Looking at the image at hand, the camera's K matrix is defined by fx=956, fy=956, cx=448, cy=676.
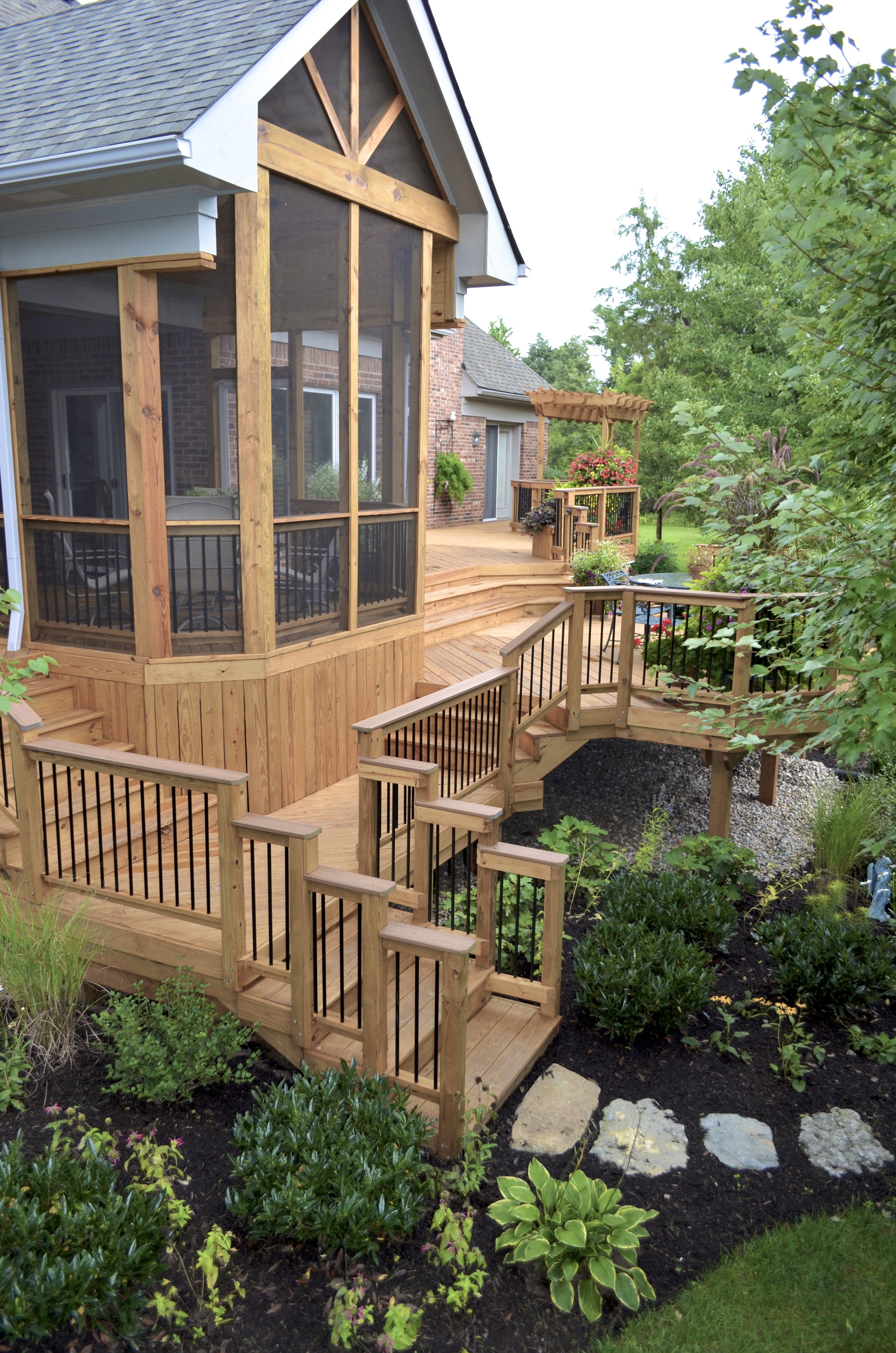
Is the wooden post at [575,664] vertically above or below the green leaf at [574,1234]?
above

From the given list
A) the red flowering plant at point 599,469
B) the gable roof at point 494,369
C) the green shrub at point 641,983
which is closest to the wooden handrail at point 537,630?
the green shrub at point 641,983

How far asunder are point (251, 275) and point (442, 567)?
6587 mm

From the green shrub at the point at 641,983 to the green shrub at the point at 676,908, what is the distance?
0.38 m

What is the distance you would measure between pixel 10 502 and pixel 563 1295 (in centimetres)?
563

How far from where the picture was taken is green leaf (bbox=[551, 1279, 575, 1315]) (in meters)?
3.34

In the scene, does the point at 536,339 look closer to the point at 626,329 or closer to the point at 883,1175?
the point at 626,329

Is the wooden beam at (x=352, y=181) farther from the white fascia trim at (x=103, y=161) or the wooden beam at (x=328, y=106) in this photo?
the white fascia trim at (x=103, y=161)

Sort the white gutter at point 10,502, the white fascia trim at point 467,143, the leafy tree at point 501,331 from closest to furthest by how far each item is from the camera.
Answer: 1. the white gutter at point 10,502
2. the white fascia trim at point 467,143
3. the leafy tree at point 501,331

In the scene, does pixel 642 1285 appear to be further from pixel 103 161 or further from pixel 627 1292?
pixel 103 161

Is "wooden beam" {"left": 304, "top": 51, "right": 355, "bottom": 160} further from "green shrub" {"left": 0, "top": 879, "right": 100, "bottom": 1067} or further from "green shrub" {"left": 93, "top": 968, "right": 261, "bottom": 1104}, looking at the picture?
"green shrub" {"left": 93, "top": 968, "right": 261, "bottom": 1104}

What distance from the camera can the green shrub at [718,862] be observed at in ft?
23.6

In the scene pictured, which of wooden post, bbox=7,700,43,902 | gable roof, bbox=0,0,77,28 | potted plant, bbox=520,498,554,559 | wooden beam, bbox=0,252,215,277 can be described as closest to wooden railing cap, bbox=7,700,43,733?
wooden post, bbox=7,700,43,902

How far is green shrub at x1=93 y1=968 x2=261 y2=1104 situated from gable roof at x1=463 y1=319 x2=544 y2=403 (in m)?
17.3

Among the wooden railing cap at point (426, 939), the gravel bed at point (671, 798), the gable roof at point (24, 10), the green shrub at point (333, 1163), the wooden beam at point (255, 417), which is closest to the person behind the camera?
the green shrub at point (333, 1163)
